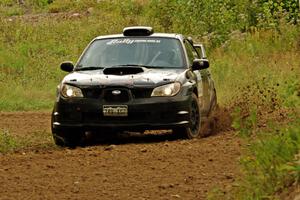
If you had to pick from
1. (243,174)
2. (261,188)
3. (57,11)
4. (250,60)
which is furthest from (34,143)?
(57,11)

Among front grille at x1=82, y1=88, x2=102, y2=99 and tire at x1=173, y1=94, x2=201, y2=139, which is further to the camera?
tire at x1=173, y1=94, x2=201, y2=139

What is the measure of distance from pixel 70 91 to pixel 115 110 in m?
0.68

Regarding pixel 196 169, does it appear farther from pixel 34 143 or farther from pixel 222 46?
pixel 222 46

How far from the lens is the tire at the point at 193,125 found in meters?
14.0

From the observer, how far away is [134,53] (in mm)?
14969

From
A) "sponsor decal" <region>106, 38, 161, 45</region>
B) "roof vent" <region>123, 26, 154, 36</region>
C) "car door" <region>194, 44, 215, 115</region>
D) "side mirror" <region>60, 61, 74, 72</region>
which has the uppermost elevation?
"roof vent" <region>123, 26, 154, 36</region>

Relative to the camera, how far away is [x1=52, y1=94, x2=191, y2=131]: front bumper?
13.6 metres

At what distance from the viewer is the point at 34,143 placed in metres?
14.1

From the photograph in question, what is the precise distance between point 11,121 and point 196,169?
8528mm

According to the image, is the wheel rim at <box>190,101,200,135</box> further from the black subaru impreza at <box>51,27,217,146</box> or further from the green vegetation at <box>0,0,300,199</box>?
the green vegetation at <box>0,0,300,199</box>

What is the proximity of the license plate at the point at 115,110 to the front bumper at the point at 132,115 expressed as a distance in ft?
0.16

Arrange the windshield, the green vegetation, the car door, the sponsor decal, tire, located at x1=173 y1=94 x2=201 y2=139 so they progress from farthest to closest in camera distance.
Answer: the green vegetation, the car door, the sponsor decal, the windshield, tire, located at x1=173 y1=94 x2=201 y2=139

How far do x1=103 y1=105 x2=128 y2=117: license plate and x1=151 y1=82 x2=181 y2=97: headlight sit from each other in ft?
1.34

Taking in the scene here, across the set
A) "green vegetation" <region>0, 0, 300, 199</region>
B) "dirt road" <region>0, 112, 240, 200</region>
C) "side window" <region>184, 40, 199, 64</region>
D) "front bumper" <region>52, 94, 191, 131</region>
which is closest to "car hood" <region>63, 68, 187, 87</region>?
"front bumper" <region>52, 94, 191, 131</region>
